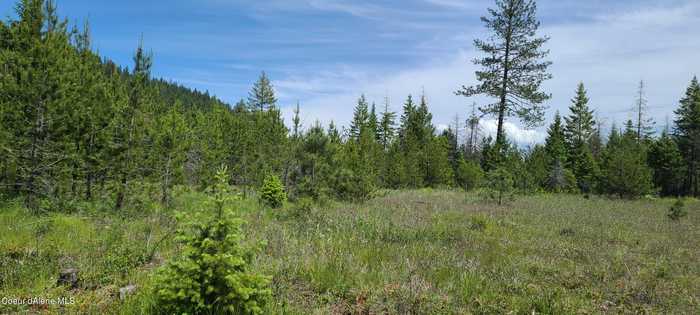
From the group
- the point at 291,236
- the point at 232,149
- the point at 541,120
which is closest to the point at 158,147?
the point at 291,236

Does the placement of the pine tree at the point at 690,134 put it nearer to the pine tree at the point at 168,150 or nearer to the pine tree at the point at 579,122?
the pine tree at the point at 579,122

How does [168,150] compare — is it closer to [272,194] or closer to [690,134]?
[272,194]

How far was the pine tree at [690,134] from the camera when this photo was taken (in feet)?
121

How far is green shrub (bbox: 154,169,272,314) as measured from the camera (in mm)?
3352

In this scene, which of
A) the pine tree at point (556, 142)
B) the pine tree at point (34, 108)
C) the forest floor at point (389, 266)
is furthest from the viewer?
the pine tree at point (556, 142)

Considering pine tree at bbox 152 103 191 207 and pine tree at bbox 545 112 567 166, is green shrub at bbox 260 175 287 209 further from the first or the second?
pine tree at bbox 545 112 567 166

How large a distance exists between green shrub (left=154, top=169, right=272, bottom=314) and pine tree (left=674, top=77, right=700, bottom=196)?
4746 cm

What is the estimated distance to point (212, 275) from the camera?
338cm

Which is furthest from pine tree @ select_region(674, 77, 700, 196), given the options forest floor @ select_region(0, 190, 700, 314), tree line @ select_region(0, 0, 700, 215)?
forest floor @ select_region(0, 190, 700, 314)

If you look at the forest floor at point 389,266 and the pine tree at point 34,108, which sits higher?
the pine tree at point 34,108

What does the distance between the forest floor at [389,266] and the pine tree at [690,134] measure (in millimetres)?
36982

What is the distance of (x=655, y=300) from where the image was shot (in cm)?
513

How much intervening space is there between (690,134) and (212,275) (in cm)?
4871

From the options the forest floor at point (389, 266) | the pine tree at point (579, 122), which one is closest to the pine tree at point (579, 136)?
the pine tree at point (579, 122)
